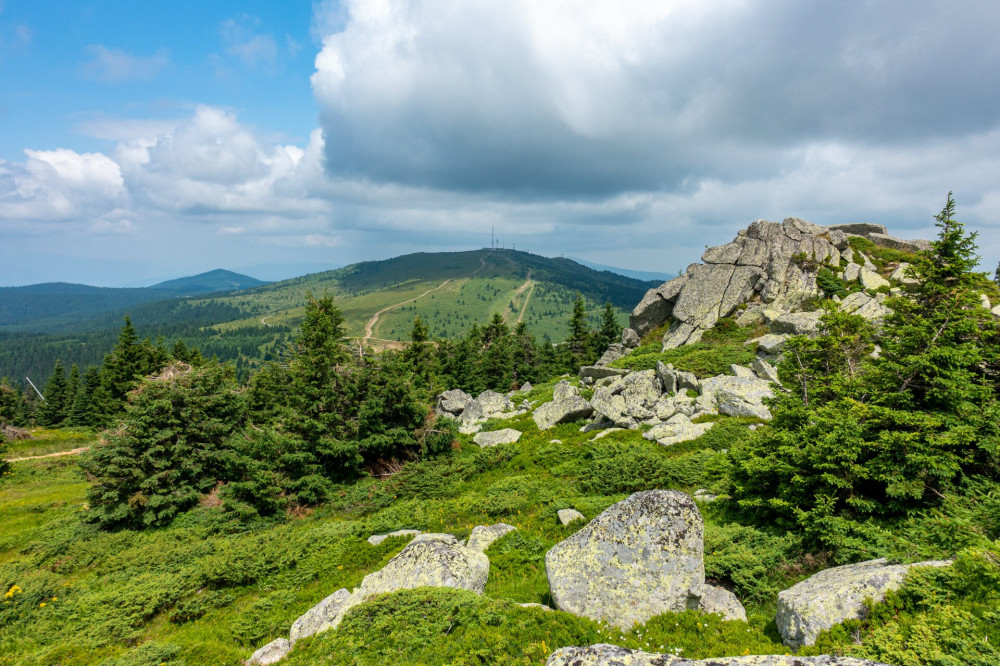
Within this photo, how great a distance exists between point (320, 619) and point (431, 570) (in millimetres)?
3120

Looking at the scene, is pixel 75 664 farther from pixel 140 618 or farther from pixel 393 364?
pixel 393 364

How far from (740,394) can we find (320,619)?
77.2ft

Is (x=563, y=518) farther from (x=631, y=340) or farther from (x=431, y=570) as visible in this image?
(x=631, y=340)

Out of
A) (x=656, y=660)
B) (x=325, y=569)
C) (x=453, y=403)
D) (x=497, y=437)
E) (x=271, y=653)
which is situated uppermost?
(x=656, y=660)

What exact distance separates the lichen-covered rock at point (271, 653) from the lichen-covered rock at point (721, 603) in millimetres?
10208

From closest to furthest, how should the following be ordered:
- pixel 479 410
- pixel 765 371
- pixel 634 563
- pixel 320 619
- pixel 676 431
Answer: pixel 634 563 < pixel 320 619 < pixel 676 431 < pixel 765 371 < pixel 479 410

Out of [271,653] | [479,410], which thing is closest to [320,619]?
[271,653]

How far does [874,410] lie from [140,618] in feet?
72.8

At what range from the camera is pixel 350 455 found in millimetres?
25656

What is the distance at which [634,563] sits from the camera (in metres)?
9.98

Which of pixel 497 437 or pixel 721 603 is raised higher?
pixel 721 603

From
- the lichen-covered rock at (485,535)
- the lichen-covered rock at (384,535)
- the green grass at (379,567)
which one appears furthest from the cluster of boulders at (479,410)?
the lichen-covered rock at (485,535)

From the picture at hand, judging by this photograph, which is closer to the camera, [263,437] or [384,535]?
[384,535]

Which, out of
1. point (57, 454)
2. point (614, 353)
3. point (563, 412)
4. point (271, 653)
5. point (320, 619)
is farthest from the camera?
point (614, 353)
